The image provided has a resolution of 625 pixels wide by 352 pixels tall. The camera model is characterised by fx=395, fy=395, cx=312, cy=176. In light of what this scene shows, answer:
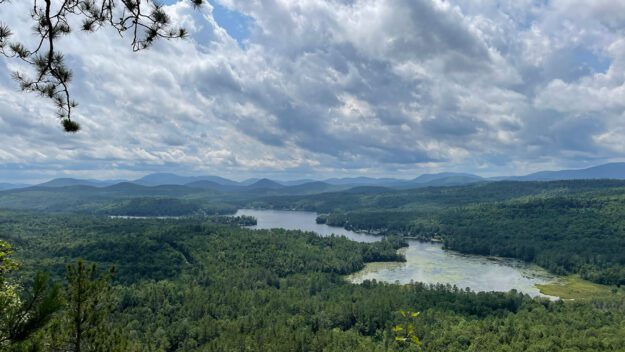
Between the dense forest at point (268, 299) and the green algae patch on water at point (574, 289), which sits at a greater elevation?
Answer: the dense forest at point (268, 299)

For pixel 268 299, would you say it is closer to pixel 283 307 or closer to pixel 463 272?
pixel 283 307

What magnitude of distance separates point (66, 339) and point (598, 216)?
722 feet

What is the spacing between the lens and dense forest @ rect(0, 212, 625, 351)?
6397 centimetres

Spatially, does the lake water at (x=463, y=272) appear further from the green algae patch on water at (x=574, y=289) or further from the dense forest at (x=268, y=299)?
the dense forest at (x=268, y=299)

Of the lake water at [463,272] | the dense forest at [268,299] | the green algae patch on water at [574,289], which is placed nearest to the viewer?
the dense forest at [268,299]

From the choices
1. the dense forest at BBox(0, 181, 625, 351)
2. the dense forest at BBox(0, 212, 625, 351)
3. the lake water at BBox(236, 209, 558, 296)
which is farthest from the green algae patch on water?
the dense forest at BBox(0, 212, 625, 351)

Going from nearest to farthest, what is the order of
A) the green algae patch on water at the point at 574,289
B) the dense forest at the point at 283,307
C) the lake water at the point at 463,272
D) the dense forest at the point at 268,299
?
1. the dense forest at the point at 268,299
2. the dense forest at the point at 283,307
3. the green algae patch on water at the point at 574,289
4. the lake water at the point at 463,272

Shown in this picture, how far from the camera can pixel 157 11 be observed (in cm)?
967

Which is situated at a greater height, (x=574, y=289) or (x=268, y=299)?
(x=268, y=299)

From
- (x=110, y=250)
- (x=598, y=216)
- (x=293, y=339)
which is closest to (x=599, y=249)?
(x=598, y=216)

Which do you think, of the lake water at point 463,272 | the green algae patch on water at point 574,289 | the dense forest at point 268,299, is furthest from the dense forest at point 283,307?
the lake water at point 463,272

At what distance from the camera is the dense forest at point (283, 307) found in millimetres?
63969

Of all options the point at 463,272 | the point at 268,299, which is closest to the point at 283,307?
the point at 268,299

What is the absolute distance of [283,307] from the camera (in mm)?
84688
